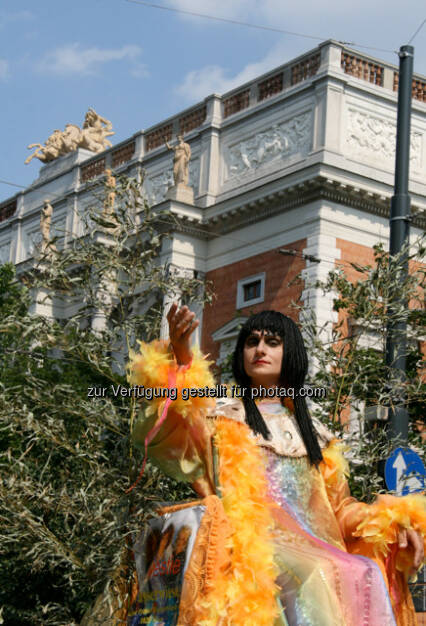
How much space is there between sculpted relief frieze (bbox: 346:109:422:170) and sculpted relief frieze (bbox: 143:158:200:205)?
193 inches

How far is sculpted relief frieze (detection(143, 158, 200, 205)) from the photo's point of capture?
1087 inches

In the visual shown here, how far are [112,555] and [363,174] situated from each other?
19148 millimetres

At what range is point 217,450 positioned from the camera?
4.54m

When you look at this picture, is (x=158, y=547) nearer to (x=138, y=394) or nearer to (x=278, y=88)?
(x=138, y=394)

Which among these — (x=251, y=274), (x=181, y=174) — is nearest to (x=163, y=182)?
(x=181, y=174)

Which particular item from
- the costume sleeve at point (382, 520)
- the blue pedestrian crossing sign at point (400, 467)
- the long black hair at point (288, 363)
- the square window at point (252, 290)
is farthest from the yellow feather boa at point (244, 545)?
the square window at point (252, 290)

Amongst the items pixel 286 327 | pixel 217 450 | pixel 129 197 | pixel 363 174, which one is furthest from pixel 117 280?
pixel 363 174

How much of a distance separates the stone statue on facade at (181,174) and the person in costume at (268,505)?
22039mm

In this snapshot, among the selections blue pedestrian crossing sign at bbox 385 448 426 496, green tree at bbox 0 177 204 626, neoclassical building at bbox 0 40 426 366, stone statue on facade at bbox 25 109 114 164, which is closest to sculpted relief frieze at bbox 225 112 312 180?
neoclassical building at bbox 0 40 426 366

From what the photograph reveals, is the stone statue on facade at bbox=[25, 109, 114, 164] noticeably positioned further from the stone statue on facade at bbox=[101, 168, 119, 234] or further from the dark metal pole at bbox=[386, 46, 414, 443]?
the stone statue on facade at bbox=[101, 168, 119, 234]

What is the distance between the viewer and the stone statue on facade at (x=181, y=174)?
88.2 ft

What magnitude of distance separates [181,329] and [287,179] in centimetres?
2000

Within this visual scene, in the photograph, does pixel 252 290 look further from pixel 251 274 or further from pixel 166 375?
pixel 166 375

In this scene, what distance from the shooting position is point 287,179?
24.0m
